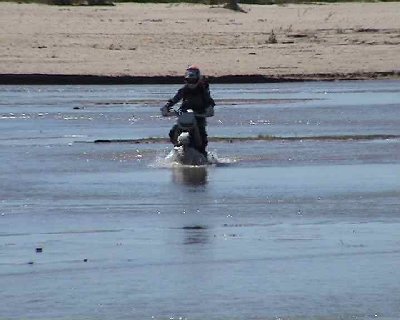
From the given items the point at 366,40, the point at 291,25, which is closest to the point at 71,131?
the point at 366,40

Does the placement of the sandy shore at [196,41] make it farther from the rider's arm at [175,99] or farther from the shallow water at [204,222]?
the rider's arm at [175,99]

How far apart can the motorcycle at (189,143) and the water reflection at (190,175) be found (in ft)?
0.84

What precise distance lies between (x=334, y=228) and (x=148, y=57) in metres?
23.9

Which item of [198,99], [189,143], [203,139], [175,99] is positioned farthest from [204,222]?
[175,99]

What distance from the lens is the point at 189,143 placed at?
19078 millimetres

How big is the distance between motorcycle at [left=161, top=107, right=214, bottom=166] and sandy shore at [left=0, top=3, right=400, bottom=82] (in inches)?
597

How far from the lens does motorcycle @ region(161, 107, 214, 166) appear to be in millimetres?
19109

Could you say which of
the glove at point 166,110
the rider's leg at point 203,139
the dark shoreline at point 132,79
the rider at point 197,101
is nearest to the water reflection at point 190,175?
the rider's leg at point 203,139

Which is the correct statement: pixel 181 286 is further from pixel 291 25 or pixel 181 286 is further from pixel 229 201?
pixel 291 25

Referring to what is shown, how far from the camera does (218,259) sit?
1230 cm

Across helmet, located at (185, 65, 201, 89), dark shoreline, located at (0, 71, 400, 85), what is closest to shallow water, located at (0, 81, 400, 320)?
helmet, located at (185, 65, 201, 89)

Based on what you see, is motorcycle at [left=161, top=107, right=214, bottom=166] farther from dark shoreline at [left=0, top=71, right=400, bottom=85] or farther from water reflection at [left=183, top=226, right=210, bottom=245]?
dark shoreline at [left=0, top=71, right=400, bottom=85]

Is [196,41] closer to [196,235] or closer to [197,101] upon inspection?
[197,101]

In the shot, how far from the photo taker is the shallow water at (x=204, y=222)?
1088 cm
